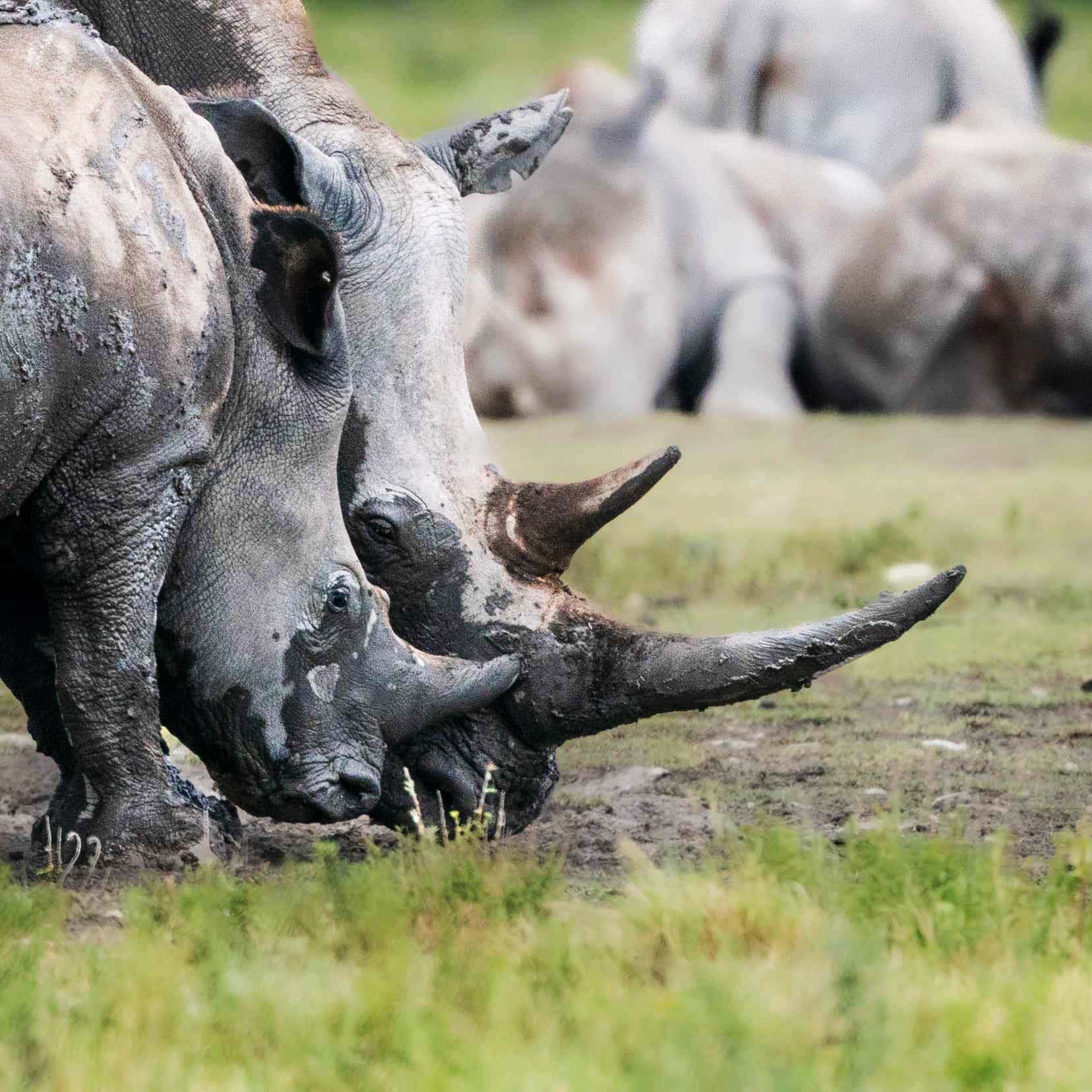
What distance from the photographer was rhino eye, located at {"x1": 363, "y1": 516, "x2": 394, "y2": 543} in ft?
14.7

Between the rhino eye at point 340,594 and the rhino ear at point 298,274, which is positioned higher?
the rhino ear at point 298,274

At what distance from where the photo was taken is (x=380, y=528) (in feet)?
14.8

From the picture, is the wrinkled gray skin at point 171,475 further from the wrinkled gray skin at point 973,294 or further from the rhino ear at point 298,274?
the wrinkled gray skin at point 973,294

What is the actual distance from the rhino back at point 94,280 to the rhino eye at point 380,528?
0.49 m

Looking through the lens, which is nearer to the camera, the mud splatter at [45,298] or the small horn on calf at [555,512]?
the mud splatter at [45,298]

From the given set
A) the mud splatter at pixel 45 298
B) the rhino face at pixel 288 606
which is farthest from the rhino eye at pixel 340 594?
the mud splatter at pixel 45 298

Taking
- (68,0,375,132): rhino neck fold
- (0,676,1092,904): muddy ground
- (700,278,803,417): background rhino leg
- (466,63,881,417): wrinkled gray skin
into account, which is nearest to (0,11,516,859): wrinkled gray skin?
(0,676,1092,904): muddy ground

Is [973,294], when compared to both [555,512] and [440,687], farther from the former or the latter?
[440,687]

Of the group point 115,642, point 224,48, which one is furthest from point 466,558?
point 224,48

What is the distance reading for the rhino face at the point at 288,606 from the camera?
4.21 m

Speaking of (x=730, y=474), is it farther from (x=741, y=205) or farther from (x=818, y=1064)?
(x=818, y=1064)

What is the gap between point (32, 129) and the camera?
12.7ft

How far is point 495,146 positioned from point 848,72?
451 inches

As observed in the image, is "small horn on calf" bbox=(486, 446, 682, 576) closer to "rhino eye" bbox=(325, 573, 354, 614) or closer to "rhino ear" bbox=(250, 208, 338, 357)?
"rhino eye" bbox=(325, 573, 354, 614)
